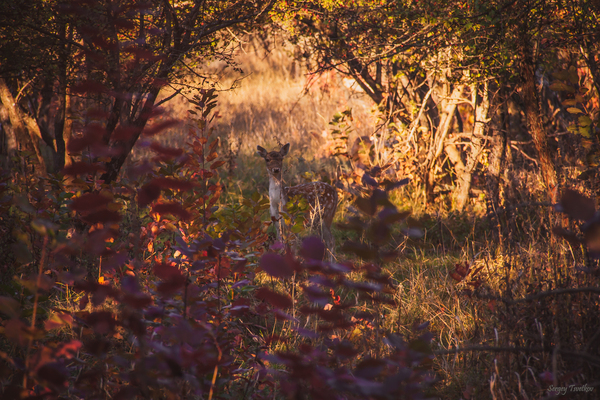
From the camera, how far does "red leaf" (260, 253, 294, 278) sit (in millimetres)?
1226

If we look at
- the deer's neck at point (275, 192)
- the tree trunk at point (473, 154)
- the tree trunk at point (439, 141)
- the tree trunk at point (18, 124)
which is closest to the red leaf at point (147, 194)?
the deer's neck at point (275, 192)

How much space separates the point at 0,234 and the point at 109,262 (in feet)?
9.57

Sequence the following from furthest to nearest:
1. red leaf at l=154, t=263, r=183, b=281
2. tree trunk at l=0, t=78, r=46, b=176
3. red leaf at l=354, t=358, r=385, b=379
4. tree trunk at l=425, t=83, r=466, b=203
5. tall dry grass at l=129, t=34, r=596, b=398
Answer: tree trunk at l=425, t=83, r=466, b=203 → tree trunk at l=0, t=78, r=46, b=176 → tall dry grass at l=129, t=34, r=596, b=398 → red leaf at l=154, t=263, r=183, b=281 → red leaf at l=354, t=358, r=385, b=379

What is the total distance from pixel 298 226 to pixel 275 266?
5.83 ft

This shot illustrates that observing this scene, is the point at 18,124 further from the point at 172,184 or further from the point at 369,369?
the point at 369,369

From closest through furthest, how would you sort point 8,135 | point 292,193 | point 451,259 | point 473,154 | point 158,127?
point 158,127 < point 451,259 < point 292,193 < point 8,135 < point 473,154

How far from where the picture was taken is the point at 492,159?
22.5ft

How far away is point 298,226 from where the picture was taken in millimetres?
3012

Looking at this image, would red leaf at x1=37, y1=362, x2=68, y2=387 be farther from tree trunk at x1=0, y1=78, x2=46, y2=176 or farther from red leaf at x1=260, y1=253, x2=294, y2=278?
tree trunk at x1=0, y1=78, x2=46, y2=176

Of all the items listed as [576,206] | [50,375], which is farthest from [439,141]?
[50,375]

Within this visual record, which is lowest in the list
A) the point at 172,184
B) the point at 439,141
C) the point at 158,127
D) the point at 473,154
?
the point at 172,184

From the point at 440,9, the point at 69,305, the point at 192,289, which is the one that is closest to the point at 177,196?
the point at 69,305

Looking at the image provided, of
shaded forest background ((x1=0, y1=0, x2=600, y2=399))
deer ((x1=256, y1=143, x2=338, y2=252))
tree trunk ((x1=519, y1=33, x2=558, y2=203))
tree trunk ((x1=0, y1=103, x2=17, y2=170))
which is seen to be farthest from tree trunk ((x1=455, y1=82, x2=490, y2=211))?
tree trunk ((x1=0, y1=103, x2=17, y2=170))

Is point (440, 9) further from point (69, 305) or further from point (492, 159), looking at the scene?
point (69, 305)
